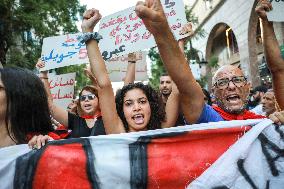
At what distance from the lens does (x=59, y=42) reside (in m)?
5.31

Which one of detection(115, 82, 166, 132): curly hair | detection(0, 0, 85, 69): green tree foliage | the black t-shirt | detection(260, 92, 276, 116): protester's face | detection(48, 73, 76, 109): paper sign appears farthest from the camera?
detection(0, 0, 85, 69): green tree foliage

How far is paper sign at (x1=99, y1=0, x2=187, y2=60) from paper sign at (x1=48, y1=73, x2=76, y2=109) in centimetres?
138

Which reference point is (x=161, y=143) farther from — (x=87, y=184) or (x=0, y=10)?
(x=0, y=10)

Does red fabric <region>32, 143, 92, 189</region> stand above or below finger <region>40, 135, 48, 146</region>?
below

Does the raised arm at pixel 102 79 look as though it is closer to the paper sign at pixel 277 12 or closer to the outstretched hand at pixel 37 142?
the outstretched hand at pixel 37 142

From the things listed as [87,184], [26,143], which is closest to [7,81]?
[26,143]

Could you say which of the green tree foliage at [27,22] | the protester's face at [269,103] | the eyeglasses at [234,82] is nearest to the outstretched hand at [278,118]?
the eyeglasses at [234,82]

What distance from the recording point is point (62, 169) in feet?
7.27

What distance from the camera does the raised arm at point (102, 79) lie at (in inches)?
105

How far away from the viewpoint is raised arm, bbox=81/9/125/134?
267cm

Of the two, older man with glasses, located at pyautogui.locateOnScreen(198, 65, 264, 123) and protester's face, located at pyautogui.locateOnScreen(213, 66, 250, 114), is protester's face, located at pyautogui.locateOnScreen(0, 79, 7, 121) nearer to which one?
older man with glasses, located at pyautogui.locateOnScreen(198, 65, 264, 123)

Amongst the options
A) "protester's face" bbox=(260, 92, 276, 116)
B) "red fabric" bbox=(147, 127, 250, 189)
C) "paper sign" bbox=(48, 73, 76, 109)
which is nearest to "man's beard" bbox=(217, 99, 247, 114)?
"red fabric" bbox=(147, 127, 250, 189)

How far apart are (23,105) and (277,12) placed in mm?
2399

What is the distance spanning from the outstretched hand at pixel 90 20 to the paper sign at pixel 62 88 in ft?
10.0
